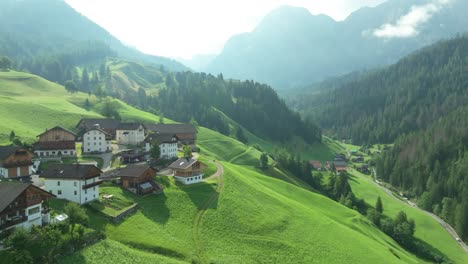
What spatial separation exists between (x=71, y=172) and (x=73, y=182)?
2.13 meters

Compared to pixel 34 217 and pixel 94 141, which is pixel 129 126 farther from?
pixel 34 217

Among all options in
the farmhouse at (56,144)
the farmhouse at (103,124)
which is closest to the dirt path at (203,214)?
the farmhouse at (56,144)

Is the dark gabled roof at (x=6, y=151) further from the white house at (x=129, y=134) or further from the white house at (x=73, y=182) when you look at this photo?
the white house at (x=129, y=134)

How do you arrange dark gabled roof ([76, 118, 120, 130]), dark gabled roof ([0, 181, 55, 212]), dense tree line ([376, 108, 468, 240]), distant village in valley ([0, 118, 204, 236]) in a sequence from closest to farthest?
1. dark gabled roof ([0, 181, 55, 212])
2. distant village in valley ([0, 118, 204, 236])
3. dark gabled roof ([76, 118, 120, 130])
4. dense tree line ([376, 108, 468, 240])

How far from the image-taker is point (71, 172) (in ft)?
216

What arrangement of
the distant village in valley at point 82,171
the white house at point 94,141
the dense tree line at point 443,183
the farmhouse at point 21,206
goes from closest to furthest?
the farmhouse at point 21,206, the distant village in valley at point 82,171, the white house at point 94,141, the dense tree line at point 443,183

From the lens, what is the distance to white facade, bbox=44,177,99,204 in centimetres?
6431

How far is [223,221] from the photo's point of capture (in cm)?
7275

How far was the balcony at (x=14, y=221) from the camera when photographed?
47.5 m

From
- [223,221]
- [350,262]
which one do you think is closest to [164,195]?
[223,221]

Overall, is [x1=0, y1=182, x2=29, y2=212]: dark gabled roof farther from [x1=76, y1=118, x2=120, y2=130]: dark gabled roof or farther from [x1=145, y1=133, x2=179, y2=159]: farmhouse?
[x1=76, y1=118, x2=120, y2=130]: dark gabled roof

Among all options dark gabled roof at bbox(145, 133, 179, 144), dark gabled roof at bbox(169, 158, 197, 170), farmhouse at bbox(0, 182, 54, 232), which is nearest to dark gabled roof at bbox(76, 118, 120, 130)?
dark gabled roof at bbox(145, 133, 179, 144)

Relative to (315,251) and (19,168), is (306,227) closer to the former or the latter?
(315,251)

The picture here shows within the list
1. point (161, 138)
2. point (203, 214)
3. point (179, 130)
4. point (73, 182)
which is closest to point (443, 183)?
point (179, 130)
